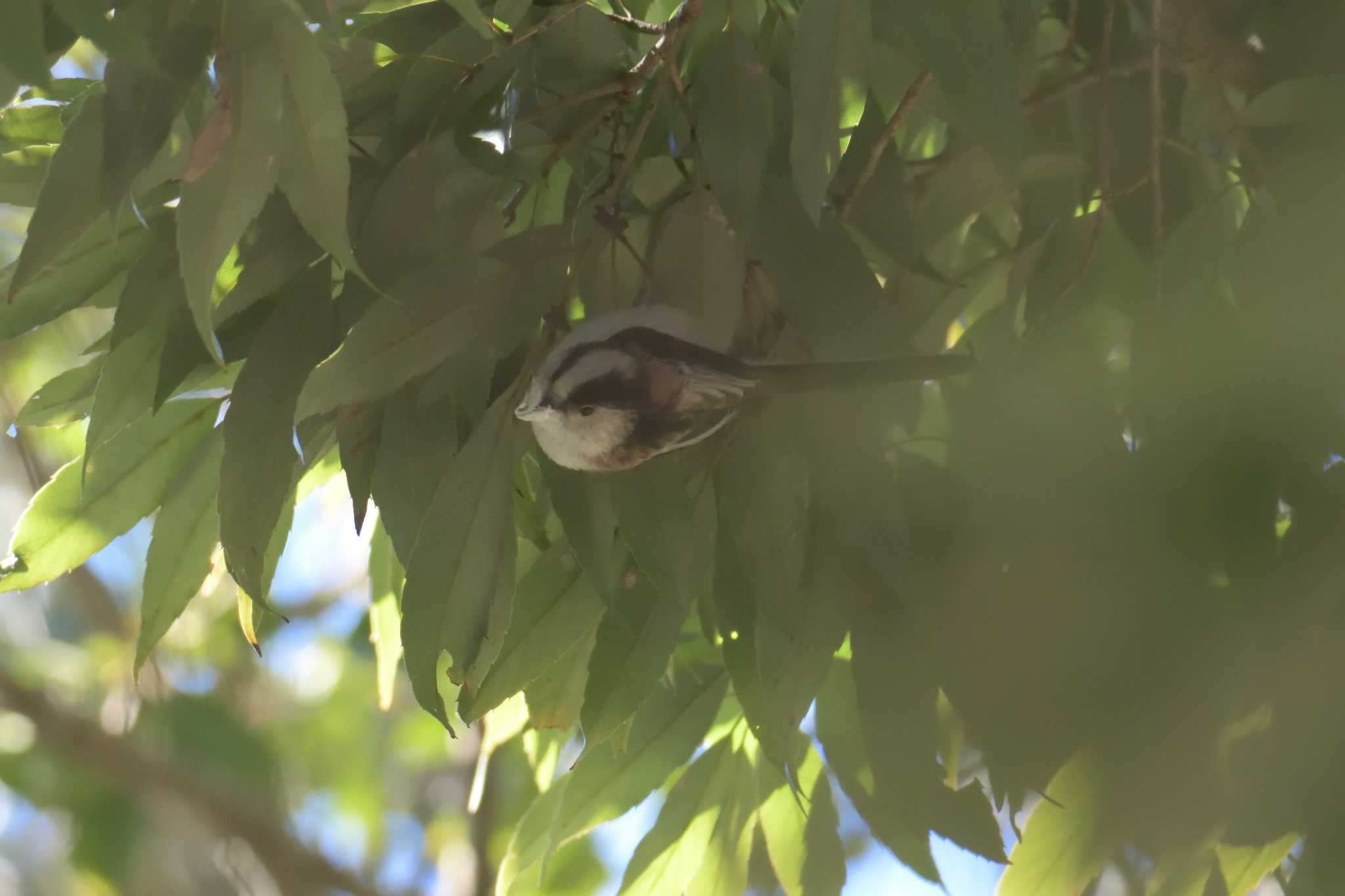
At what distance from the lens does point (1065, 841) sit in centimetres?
94

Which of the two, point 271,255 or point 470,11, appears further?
point 271,255

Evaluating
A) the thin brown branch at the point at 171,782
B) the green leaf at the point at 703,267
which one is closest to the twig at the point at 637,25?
the green leaf at the point at 703,267

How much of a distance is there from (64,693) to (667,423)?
6.53 feet

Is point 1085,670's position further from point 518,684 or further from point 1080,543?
point 518,684

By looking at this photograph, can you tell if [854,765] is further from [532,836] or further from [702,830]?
[532,836]

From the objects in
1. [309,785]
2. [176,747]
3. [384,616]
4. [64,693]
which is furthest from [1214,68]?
[309,785]

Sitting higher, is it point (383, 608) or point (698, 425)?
point (698, 425)

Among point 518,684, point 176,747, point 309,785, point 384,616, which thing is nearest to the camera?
point 518,684

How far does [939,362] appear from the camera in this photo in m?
0.91

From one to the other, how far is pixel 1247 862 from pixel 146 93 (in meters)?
0.90

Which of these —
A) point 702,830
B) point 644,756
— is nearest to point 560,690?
point 644,756

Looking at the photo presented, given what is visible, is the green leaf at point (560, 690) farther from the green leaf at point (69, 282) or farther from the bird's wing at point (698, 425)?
the green leaf at point (69, 282)

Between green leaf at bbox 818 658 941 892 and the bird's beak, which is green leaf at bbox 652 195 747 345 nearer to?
the bird's beak

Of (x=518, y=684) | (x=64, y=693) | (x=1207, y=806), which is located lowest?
(x=64, y=693)
